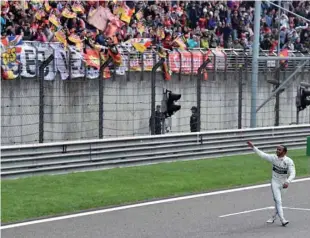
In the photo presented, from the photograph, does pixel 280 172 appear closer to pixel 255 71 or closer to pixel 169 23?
pixel 255 71

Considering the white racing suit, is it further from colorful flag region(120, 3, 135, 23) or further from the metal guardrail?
colorful flag region(120, 3, 135, 23)

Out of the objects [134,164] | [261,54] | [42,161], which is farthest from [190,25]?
[42,161]

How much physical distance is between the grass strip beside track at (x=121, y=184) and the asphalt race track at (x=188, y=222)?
0.83 meters

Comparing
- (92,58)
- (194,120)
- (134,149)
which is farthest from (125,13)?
(134,149)

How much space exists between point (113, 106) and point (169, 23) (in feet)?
16.6

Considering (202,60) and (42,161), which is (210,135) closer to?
(202,60)

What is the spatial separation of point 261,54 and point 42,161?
13.1 metres

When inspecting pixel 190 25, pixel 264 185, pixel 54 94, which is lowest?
pixel 264 185

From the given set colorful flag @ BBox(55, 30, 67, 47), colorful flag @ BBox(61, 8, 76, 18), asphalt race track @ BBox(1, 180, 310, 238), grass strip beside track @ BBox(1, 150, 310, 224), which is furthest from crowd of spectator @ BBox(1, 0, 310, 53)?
asphalt race track @ BBox(1, 180, 310, 238)

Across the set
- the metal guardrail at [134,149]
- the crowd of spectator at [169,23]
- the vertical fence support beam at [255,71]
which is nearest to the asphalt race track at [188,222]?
the metal guardrail at [134,149]

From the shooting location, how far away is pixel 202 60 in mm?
27734

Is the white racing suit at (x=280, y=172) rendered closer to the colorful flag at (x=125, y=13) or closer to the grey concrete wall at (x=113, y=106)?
the grey concrete wall at (x=113, y=106)

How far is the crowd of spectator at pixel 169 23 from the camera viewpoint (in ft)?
78.9

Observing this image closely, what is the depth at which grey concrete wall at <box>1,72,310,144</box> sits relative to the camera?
71.5ft
